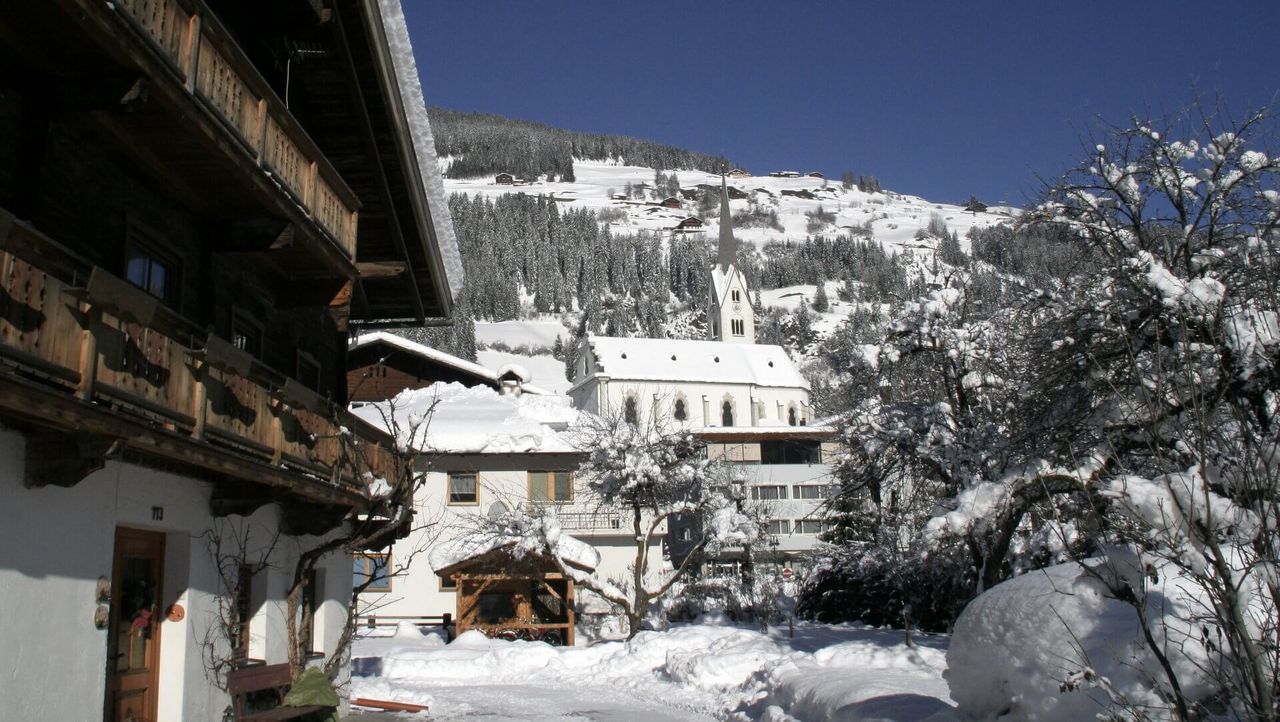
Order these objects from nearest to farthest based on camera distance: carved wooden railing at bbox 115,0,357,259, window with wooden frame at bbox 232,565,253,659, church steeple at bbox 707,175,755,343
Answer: carved wooden railing at bbox 115,0,357,259
window with wooden frame at bbox 232,565,253,659
church steeple at bbox 707,175,755,343

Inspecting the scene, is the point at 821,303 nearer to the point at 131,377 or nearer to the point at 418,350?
the point at 418,350

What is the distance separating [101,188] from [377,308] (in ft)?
37.7

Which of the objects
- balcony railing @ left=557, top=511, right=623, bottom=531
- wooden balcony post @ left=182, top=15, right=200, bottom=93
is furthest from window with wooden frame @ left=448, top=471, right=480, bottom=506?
wooden balcony post @ left=182, top=15, right=200, bottom=93

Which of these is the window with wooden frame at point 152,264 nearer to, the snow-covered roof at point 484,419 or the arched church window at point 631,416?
the snow-covered roof at point 484,419

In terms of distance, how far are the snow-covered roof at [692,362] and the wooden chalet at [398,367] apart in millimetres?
49340

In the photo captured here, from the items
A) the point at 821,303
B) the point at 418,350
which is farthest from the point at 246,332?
the point at 821,303

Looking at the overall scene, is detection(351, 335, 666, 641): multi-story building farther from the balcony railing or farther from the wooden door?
the wooden door

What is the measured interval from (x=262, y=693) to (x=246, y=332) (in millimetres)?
4651

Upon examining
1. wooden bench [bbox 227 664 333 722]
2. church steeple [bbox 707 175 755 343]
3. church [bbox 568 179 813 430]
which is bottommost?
wooden bench [bbox 227 664 333 722]

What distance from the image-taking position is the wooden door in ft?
32.4

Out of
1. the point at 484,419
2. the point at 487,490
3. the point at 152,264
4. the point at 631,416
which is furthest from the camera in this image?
the point at 631,416

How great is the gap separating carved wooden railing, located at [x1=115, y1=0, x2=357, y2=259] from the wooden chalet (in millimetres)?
28413

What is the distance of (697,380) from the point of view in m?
96.1

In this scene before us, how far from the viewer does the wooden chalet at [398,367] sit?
4209cm
